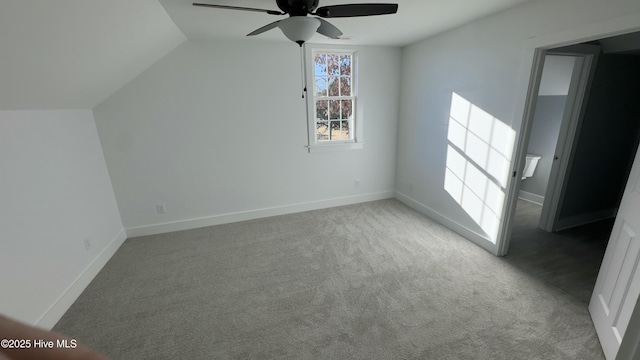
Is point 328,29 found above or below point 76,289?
above

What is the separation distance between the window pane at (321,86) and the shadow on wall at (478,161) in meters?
1.64

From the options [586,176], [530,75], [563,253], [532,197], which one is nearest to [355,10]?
[530,75]

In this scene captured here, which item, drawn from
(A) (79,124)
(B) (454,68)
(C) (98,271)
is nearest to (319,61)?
(B) (454,68)

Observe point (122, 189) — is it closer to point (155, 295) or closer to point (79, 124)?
point (79, 124)

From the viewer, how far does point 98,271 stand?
8.52 ft

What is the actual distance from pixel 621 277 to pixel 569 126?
1.93 meters

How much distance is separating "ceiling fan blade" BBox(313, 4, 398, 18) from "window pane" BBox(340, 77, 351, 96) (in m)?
2.05

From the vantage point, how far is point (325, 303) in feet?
6.94

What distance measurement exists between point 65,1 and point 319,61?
270 centimetres

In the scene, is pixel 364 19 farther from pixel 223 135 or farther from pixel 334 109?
pixel 223 135

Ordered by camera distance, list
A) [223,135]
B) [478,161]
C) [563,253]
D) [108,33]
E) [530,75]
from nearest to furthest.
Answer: [108,33] < [530,75] < [563,253] < [478,161] < [223,135]

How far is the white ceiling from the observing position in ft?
6.85

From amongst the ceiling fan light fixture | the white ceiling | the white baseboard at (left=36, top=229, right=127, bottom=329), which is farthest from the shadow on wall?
the white baseboard at (left=36, top=229, right=127, bottom=329)

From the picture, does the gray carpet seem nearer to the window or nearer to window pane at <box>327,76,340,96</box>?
the window
